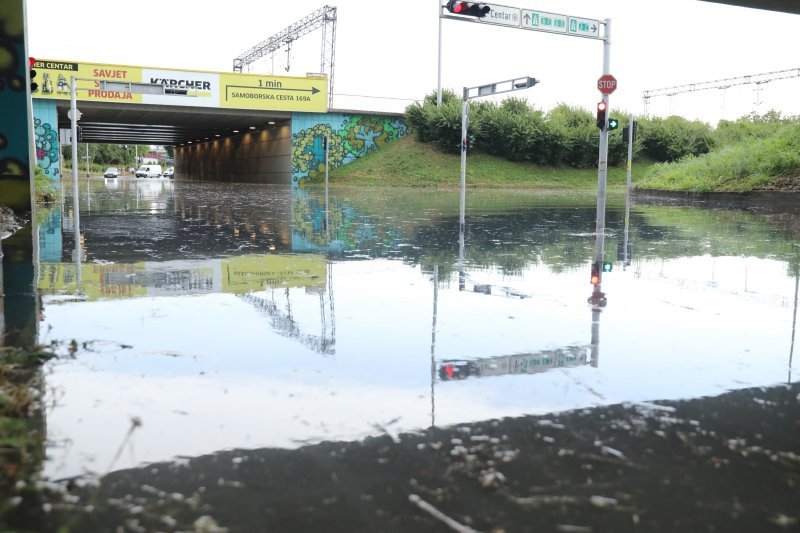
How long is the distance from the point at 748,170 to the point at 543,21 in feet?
51.3

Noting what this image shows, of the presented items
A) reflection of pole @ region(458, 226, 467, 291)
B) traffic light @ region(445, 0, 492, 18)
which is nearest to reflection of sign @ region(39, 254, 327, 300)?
reflection of pole @ region(458, 226, 467, 291)

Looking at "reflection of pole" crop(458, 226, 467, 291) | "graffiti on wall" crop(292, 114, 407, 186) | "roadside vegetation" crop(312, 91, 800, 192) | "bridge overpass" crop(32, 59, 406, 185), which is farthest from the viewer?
"graffiti on wall" crop(292, 114, 407, 186)

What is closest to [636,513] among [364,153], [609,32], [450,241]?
[450,241]

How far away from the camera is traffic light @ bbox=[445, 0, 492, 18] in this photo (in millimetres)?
19266

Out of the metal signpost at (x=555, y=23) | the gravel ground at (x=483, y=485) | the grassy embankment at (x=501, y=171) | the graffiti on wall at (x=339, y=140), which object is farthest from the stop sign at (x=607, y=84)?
Answer: the graffiti on wall at (x=339, y=140)

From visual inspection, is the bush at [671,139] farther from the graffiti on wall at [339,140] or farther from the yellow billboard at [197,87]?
the yellow billboard at [197,87]

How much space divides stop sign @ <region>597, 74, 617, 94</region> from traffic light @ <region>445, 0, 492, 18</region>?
3376 mm

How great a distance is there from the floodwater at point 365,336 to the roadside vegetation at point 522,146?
41.4m

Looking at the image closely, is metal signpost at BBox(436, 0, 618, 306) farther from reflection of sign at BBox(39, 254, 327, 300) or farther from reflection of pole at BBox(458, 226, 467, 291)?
reflection of sign at BBox(39, 254, 327, 300)

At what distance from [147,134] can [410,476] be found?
272ft

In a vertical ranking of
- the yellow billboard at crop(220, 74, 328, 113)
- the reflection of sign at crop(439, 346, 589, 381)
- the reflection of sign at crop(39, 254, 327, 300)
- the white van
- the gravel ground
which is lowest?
the gravel ground

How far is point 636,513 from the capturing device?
10.7ft

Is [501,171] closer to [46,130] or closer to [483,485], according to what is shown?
[46,130]

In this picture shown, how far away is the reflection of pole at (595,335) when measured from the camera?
5.84 metres
